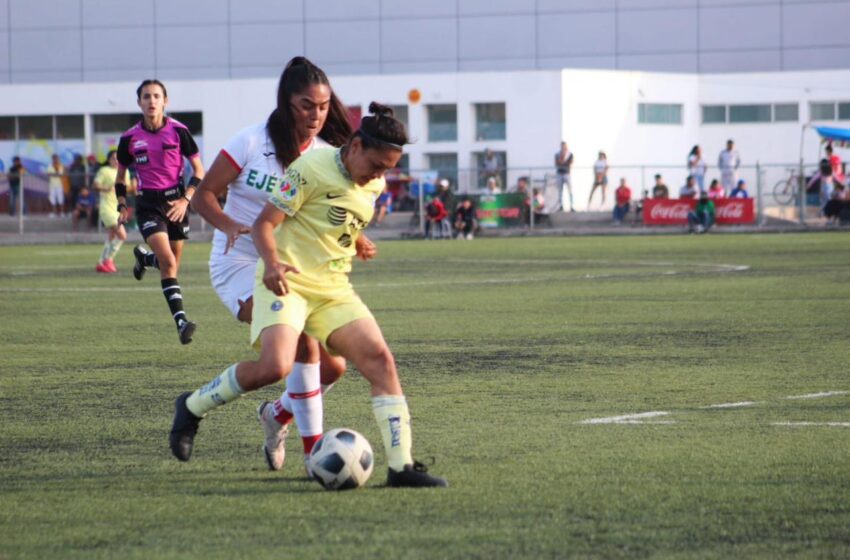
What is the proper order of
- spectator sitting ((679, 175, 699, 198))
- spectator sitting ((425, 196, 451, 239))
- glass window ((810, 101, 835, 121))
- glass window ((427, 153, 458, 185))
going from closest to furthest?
spectator sitting ((425, 196, 451, 239))
spectator sitting ((679, 175, 699, 198))
glass window ((427, 153, 458, 185))
glass window ((810, 101, 835, 121))

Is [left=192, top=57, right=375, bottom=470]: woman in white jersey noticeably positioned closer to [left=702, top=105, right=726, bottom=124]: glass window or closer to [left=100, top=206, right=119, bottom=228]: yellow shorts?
[left=100, top=206, right=119, bottom=228]: yellow shorts

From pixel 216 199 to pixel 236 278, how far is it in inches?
15.7

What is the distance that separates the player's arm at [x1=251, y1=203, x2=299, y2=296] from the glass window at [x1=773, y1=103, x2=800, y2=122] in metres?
52.5

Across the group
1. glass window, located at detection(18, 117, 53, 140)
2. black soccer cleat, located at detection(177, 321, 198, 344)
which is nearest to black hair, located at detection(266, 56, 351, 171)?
black soccer cleat, located at detection(177, 321, 198, 344)

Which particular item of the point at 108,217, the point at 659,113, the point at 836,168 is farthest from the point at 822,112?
the point at 108,217

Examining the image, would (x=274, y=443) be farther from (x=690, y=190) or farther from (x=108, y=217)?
(x=690, y=190)

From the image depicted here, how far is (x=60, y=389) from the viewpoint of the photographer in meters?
11.0

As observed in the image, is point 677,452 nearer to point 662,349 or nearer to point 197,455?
point 197,455

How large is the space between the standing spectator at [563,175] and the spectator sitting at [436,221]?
5.10 metres

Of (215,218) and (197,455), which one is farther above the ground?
(215,218)

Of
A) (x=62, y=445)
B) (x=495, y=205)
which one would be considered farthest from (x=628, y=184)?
(x=62, y=445)

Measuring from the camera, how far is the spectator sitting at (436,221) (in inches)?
1653

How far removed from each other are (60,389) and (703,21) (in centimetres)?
5238

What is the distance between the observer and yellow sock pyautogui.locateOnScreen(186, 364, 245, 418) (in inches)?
290
